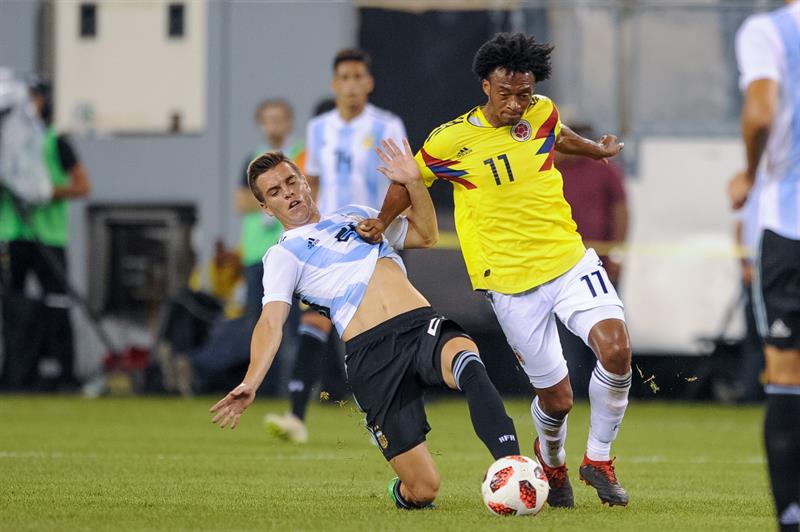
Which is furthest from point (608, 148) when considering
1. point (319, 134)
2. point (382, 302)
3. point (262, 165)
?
point (319, 134)

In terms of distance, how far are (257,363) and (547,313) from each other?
5.00 ft

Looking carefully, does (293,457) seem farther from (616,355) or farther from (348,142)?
(616,355)

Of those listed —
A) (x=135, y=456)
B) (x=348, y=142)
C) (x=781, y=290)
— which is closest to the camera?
(x=781, y=290)

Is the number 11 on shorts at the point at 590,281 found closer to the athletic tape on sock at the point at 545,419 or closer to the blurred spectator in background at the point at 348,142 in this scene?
the athletic tape on sock at the point at 545,419

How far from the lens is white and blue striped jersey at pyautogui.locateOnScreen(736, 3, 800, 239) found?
5090 millimetres

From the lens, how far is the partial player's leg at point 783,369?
201 inches

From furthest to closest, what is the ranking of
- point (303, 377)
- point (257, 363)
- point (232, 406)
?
1. point (303, 377)
2. point (257, 363)
3. point (232, 406)

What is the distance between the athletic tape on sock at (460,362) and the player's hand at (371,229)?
78cm

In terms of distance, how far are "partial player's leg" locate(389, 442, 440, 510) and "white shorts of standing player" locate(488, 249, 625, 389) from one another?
2.49ft

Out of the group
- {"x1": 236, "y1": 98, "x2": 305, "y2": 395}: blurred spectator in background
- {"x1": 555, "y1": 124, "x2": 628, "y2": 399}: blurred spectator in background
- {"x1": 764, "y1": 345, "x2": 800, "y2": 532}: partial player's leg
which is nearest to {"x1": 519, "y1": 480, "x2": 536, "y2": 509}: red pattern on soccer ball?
{"x1": 764, "y1": 345, "x2": 800, "y2": 532}: partial player's leg

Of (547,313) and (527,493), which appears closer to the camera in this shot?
(527,493)

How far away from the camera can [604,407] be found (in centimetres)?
707

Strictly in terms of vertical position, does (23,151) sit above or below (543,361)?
above

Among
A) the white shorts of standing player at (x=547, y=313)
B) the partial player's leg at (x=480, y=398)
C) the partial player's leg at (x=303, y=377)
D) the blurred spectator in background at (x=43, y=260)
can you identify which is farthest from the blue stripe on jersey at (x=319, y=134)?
the partial player's leg at (x=480, y=398)
